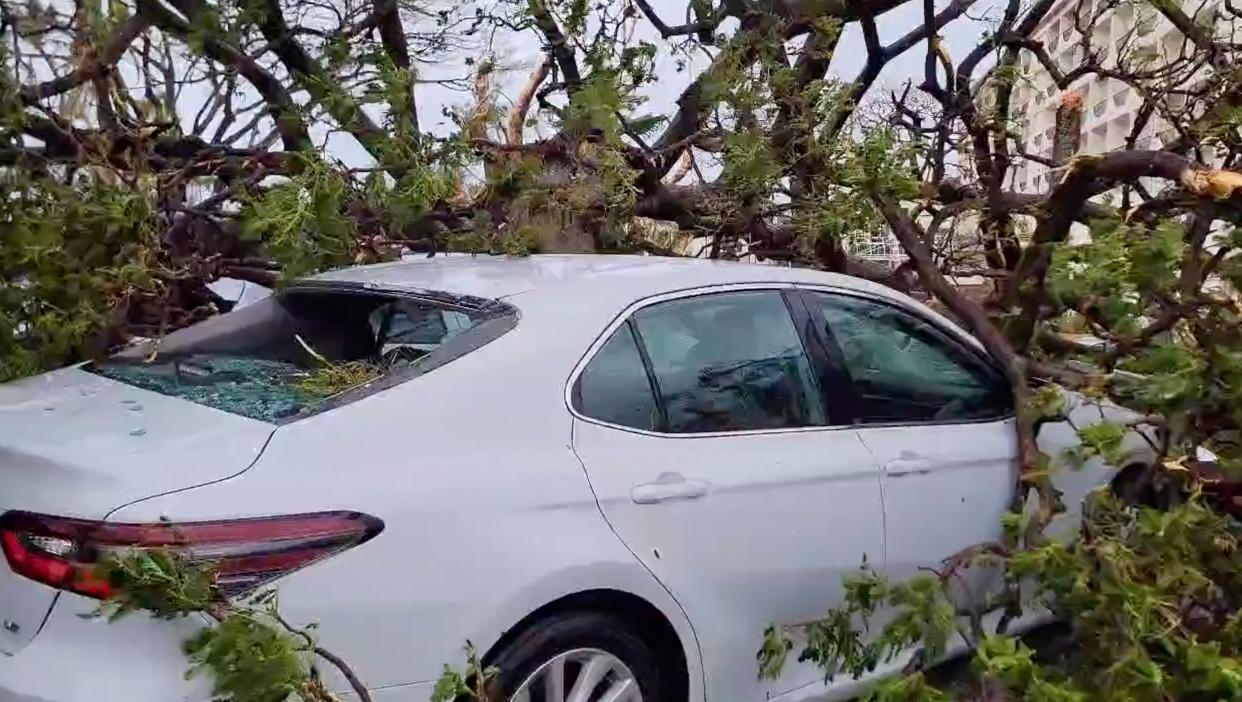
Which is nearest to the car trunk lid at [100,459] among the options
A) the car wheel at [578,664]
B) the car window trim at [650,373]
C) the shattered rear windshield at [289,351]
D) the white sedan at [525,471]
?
the white sedan at [525,471]

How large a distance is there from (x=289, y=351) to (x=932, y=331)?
206 cm

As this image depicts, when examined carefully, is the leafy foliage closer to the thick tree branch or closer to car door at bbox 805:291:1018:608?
car door at bbox 805:291:1018:608

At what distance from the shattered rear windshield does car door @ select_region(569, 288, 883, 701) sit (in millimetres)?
480

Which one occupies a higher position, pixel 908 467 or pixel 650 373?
pixel 650 373

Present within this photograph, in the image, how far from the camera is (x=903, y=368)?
3676 mm

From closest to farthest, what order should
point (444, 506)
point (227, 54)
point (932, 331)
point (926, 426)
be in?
1. point (444, 506)
2. point (926, 426)
3. point (932, 331)
4. point (227, 54)

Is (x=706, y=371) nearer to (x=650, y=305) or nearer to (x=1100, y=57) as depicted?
(x=650, y=305)

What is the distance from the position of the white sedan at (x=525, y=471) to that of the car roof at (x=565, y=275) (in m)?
0.01

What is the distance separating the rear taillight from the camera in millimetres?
2260

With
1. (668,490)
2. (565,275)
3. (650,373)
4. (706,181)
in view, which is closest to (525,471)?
(668,490)

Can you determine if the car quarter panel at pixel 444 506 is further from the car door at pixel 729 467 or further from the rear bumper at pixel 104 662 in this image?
the rear bumper at pixel 104 662

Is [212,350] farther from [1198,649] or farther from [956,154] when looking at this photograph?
[956,154]

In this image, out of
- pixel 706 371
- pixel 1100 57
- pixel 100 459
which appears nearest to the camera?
pixel 100 459

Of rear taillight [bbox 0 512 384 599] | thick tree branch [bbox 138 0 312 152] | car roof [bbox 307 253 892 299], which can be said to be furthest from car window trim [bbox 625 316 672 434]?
thick tree branch [bbox 138 0 312 152]
